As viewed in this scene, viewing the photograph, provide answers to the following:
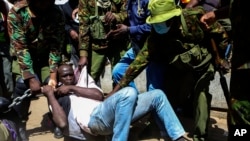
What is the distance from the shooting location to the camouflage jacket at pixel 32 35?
4.74 m

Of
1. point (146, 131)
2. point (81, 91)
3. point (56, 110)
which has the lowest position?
point (146, 131)

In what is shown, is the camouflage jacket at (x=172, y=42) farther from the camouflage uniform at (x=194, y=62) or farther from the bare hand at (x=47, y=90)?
the bare hand at (x=47, y=90)

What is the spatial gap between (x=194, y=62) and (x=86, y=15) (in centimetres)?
146

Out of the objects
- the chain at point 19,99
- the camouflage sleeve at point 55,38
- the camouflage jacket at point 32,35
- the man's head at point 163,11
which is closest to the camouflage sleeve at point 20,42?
the camouflage jacket at point 32,35

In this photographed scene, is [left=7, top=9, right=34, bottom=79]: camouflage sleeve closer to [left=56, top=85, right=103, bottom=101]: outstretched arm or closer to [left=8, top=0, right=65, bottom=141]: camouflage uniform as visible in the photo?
[left=8, top=0, right=65, bottom=141]: camouflage uniform

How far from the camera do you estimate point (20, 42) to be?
15.6ft

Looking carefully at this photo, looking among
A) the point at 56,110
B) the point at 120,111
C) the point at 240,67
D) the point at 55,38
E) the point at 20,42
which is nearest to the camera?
the point at 240,67

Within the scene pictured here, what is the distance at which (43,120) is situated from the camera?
5.79m

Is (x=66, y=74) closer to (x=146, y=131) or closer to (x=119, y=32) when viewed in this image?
(x=119, y=32)

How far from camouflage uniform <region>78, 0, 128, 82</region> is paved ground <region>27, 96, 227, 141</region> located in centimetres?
87

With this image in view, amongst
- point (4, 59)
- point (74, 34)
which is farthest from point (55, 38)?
point (4, 59)

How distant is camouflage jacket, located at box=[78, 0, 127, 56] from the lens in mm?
5266

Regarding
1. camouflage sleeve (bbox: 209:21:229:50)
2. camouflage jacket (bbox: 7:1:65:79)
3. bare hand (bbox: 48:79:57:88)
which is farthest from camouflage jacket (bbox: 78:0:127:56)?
camouflage sleeve (bbox: 209:21:229:50)

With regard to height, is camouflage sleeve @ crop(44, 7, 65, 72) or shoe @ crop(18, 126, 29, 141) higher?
camouflage sleeve @ crop(44, 7, 65, 72)
